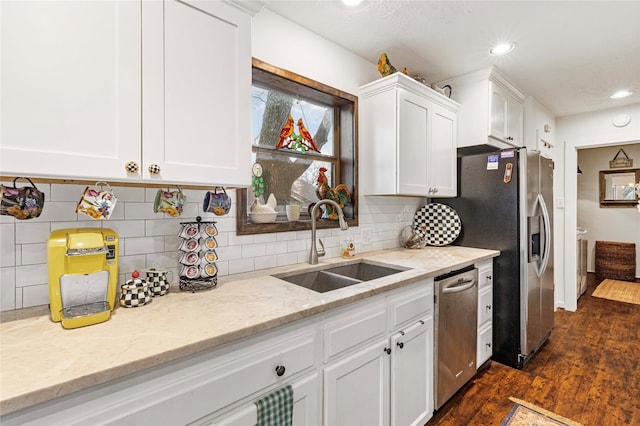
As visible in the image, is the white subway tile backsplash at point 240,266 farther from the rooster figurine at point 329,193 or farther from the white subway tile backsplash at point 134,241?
the rooster figurine at point 329,193

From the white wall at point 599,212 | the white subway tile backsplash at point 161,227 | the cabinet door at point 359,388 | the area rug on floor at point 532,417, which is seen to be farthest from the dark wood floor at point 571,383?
the white wall at point 599,212

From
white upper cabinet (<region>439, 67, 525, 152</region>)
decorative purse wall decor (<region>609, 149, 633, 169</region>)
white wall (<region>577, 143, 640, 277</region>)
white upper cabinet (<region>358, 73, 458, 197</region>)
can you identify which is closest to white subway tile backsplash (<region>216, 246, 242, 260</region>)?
white upper cabinet (<region>358, 73, 458, 197</region>)

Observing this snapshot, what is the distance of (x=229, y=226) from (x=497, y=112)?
251 cm

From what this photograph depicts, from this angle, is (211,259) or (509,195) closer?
(211,259)

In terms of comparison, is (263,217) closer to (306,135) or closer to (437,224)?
(306,135)

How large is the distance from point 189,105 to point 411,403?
5.87ft

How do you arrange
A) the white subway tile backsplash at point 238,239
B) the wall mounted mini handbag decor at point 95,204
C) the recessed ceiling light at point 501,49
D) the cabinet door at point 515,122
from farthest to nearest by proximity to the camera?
the cabinet door at point 515,122, the recessed ceiling light at point 501,49, the white subway tile backsplash at point 238,239, the wall mounted mini handbag decor at point 95,204

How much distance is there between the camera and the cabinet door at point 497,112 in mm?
2769

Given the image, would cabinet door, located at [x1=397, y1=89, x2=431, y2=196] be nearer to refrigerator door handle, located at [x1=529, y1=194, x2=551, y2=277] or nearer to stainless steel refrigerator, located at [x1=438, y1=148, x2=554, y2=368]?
stainless steel refrigerator, located at [x1=438, y1=148, x2=554, y2=368]

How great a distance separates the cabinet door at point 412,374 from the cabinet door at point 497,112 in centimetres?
186

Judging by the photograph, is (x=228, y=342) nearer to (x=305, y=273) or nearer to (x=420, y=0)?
(x=305, y=273)

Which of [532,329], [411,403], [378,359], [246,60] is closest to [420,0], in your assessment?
[246,60]

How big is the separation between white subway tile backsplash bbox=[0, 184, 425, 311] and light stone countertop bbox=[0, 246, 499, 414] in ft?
0.55

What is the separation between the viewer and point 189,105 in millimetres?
1219
